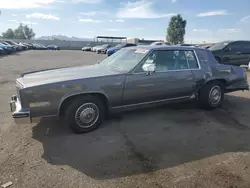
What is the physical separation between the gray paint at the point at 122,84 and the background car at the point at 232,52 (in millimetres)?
7512

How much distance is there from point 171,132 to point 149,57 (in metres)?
1.56

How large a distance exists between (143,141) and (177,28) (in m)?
70.2

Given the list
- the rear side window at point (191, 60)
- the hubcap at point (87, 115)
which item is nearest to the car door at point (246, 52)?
the rear side window at point (191, 60)

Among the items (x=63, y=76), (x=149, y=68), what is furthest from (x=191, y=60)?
(x=63, y=76)

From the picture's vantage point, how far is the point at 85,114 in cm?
403

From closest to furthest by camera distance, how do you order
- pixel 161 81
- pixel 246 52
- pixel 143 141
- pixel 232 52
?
1. pixel 143 141
2. pixel 161 81
3. pixel 232 52
4. pixel 246 52

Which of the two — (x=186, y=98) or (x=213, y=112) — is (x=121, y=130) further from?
(x=213, y=112)

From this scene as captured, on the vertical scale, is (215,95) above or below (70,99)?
below

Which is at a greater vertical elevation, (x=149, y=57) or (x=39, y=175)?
A: (x=149, y=57)

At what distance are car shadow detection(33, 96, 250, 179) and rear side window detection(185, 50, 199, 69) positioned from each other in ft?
3.67

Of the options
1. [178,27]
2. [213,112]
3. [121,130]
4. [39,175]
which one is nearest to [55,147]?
[39,175]

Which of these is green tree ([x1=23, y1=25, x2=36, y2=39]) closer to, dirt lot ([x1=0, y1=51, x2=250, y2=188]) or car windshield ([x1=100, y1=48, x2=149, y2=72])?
car windshield ([x1=100, y1=48, x2=149, y2=72])

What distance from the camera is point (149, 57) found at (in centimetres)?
458

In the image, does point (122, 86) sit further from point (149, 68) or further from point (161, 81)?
point (161, 81)
